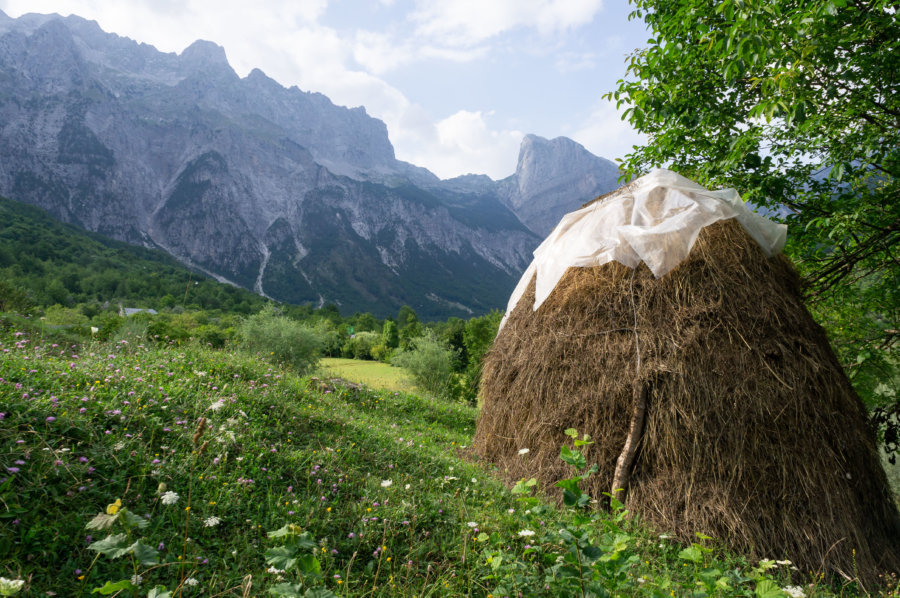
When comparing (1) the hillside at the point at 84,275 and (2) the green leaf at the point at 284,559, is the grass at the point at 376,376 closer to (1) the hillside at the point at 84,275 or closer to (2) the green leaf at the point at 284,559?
(2) the green leaf at the point at 284,559

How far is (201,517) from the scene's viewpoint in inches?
138

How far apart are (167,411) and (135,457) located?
1.08m

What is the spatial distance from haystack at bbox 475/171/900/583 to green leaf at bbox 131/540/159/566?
16.2ft

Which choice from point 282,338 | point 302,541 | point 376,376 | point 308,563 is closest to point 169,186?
point 282,338

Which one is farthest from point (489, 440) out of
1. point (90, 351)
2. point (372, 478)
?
point (90, 351)

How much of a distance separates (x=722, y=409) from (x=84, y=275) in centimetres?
9905

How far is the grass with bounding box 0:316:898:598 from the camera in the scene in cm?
254

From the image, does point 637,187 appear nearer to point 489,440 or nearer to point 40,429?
point 489,440

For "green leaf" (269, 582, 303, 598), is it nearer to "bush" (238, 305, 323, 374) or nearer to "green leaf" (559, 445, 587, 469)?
"green leaf" (559, 445, 587, 469)

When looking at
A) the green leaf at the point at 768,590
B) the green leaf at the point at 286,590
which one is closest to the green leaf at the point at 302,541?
the green leaf at the point at 286,590

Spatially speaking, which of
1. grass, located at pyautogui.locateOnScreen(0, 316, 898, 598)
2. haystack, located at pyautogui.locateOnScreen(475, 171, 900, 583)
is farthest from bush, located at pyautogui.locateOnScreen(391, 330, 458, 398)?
grass, located at pyautogui.locateOnScreen(0, 316, 898, 598)

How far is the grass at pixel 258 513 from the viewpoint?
2.54 m

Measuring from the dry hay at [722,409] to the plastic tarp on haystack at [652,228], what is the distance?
203 millimetres

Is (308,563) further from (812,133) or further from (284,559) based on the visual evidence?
(812,133)
